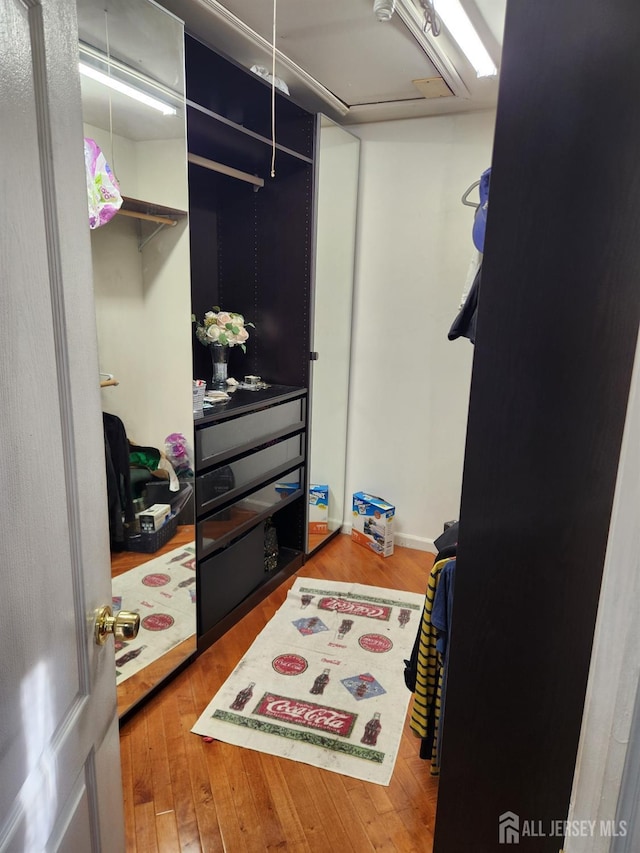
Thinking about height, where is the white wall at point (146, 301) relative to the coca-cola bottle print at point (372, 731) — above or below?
above

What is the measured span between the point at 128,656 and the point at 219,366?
55.5 inches

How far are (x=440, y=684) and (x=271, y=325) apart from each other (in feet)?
6.74

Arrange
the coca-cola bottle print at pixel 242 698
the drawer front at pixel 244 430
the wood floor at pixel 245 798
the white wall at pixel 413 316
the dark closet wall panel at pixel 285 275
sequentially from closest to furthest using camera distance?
1. the wood floor at pixel 245 798
2. the coca-cola bottle print at pixel 242 698
3. the drawer front at pixel 244 430
4. the dark closet wall panel at pixel 285 275
5. the white wall at pixel 413 316

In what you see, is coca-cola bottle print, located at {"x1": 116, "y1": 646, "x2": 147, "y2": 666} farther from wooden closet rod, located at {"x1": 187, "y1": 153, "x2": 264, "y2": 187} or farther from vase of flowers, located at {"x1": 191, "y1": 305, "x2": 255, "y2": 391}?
wooden closet rod, located at {"x1": 187, "y1": 153, "x2": 264, "y2": 187}

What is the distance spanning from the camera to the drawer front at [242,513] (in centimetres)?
232

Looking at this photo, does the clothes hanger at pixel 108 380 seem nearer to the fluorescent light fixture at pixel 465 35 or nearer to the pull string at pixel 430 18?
the pull string at pixel 430 18

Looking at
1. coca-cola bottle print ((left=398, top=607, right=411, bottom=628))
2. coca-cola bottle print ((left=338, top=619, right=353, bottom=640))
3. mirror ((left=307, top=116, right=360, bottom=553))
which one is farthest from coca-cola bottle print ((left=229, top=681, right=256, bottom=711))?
mirror ((left=307, top=116, right=360, bottom=553))

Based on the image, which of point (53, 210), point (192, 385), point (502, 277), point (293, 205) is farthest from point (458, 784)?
point (293, 205)

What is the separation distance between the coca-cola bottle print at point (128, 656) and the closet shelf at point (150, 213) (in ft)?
4.71

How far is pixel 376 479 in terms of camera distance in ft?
11.6

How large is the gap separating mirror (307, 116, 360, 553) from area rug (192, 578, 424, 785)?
0.69 m

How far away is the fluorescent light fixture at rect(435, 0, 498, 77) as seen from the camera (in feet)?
6.31

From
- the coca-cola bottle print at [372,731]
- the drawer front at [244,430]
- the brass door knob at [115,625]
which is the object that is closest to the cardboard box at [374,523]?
the drawer front at [244,430]

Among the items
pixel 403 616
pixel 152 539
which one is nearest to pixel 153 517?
pixel 152 539
